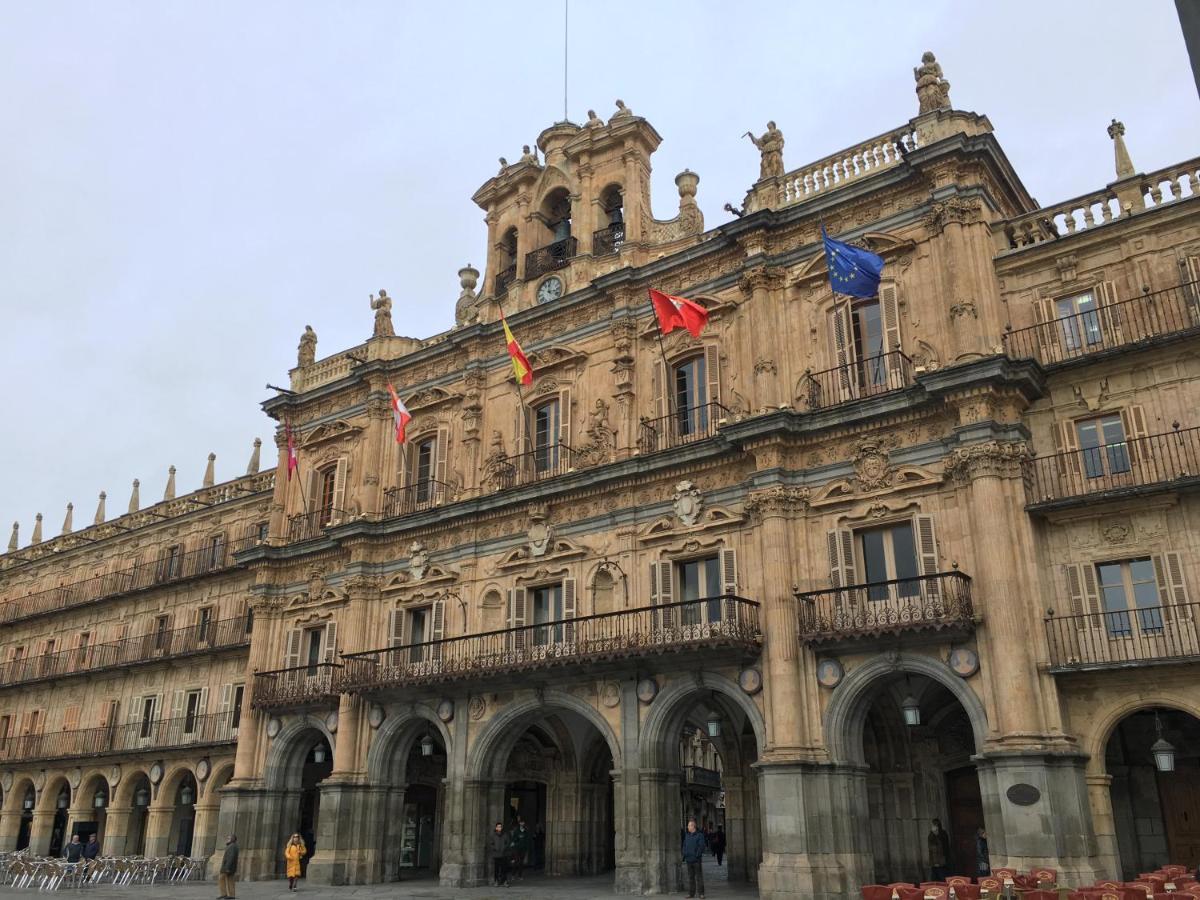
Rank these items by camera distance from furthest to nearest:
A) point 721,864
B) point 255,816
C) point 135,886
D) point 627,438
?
point 721,864 → point 255,816 → point 135,886 → point 627,438

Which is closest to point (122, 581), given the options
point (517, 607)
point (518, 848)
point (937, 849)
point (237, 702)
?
point (237, 702)

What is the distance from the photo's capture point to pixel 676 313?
81.4 feet

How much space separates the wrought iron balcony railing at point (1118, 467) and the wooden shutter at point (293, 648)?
874 inches

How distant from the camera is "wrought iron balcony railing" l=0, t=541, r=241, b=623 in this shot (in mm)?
41594

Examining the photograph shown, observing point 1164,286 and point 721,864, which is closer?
point 1164,286

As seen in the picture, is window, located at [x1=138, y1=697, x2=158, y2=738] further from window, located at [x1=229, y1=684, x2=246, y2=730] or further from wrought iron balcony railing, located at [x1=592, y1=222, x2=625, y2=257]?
wrought iron balcony railing, located at [x1=592, y1=222, x2=625, y2=257]

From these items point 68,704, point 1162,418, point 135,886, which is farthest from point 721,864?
point 68,704

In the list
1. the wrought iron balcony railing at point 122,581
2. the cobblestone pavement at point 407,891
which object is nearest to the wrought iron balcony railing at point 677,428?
the cobblestone pavement at point 407,891

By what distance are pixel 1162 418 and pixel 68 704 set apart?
42429 millimetres

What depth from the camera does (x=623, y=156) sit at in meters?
30.5

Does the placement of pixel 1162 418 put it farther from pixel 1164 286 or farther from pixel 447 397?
pixel 447 397

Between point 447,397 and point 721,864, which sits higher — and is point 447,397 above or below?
above

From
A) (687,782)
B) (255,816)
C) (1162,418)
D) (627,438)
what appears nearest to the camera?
(1162,418)

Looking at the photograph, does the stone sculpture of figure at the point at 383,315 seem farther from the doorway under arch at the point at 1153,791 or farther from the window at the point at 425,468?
the doorway under arch at the point at 1153,791
